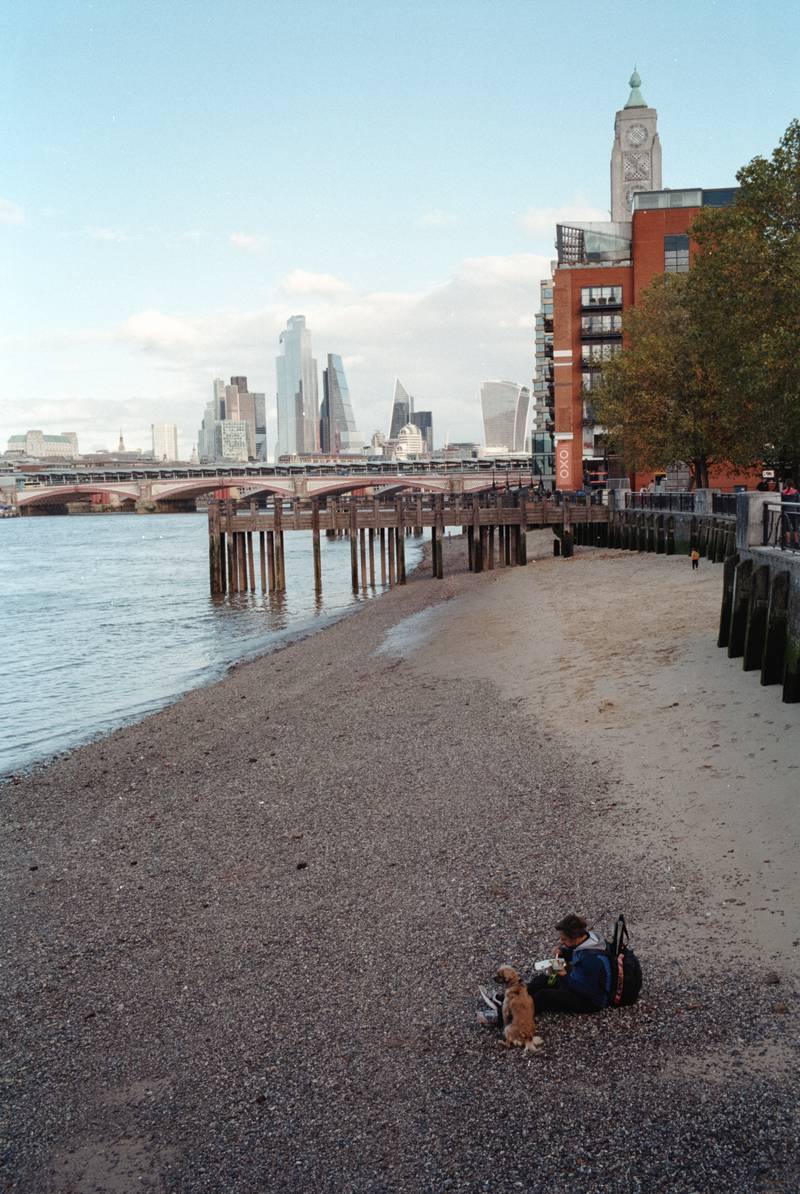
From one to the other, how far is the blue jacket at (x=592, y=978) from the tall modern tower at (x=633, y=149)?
169 meters

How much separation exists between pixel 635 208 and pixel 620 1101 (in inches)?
3351

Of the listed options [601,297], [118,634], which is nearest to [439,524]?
[118,634]

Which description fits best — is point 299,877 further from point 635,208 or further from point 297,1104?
point 635,208

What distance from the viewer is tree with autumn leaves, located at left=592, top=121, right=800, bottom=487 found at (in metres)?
31.1

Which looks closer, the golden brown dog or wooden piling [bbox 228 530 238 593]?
the golden brown dog

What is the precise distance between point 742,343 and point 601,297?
52415mm

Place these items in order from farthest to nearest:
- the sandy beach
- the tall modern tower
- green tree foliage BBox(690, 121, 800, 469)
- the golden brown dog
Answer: the tall modern tower < green tree foliage BBox(690, 121, 800, 469) < the golden brown dog < the sandy beach

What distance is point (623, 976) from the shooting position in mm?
7469

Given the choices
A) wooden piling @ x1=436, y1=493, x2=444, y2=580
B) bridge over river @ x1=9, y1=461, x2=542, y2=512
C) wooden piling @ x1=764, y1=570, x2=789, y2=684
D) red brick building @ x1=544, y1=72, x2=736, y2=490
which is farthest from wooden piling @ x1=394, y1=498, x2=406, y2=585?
bridge over river @ x1=9, y1=461, x2=542, y2=512

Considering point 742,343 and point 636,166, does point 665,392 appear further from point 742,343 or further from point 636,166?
point 636,166

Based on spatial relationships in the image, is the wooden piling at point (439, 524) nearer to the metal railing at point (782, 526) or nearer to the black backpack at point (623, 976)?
the metal railing at point (782, 526)

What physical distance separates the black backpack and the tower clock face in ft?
557

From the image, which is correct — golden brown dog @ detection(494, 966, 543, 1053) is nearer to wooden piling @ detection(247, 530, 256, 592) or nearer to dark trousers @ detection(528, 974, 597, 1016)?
dark trousers @ detection(528, 974, 597, 1016)

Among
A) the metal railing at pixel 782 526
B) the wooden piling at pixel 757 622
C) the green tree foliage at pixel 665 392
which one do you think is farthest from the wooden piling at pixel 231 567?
the wooden piling at pixel 757 622
